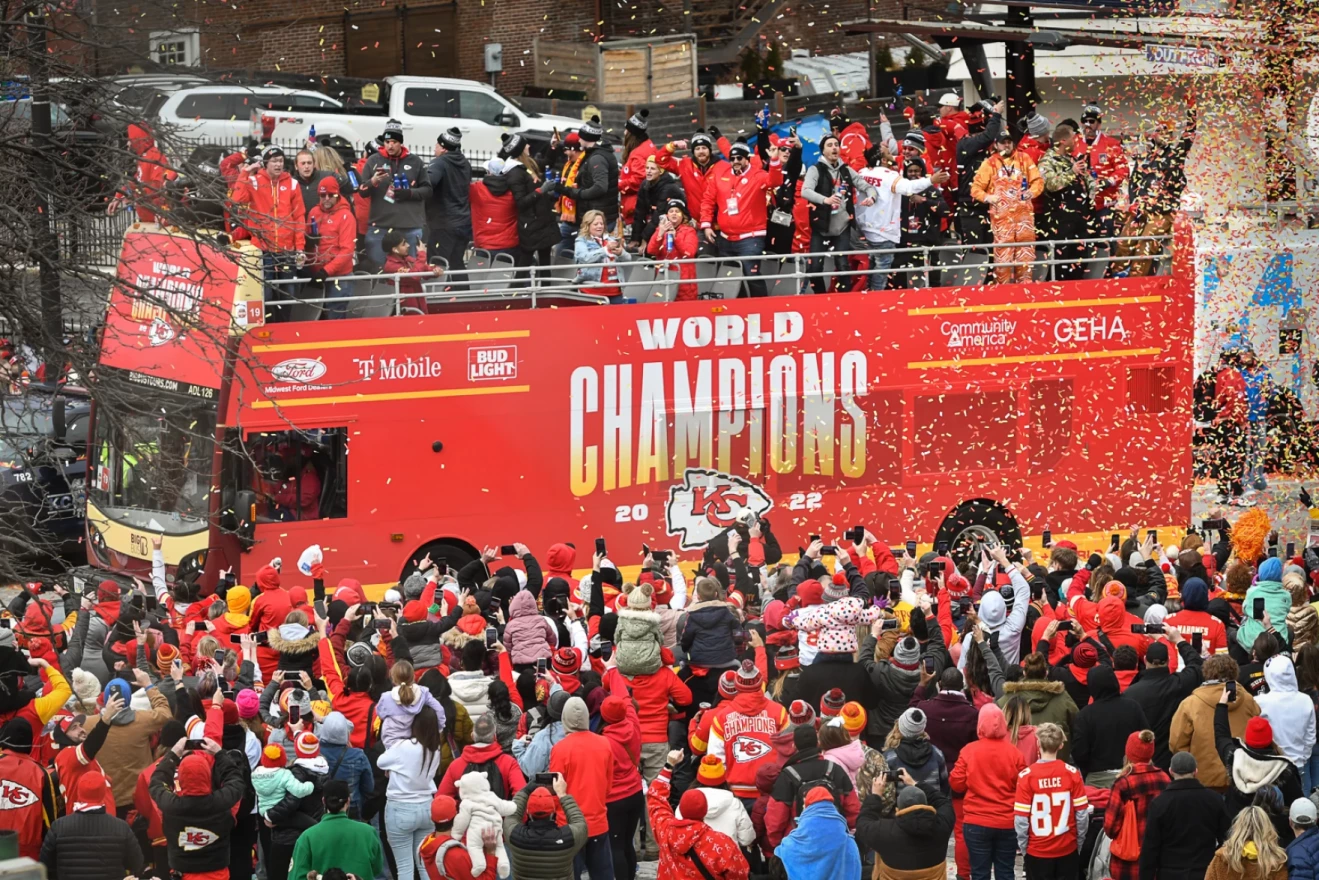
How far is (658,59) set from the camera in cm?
2947

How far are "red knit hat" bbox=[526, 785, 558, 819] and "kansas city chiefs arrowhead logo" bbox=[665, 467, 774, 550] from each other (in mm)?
8831

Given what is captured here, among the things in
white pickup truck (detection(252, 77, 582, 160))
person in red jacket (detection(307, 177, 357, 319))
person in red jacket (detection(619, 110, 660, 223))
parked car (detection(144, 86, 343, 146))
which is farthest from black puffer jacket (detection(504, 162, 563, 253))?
parked car (detection(144, 86, 343, 146))

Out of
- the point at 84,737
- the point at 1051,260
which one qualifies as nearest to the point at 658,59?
the point at 1051,260

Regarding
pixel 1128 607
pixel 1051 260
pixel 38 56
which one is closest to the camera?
pixel 38 56

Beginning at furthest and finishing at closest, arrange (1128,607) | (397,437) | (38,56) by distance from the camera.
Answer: (397,437) < (1128,607) < (38,56)

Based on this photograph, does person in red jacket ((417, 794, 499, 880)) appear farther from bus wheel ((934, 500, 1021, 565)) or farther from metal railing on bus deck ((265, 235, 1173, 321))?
bus wheel ((934, 500, 1021, 565))

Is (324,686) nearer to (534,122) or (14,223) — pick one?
(14,223)

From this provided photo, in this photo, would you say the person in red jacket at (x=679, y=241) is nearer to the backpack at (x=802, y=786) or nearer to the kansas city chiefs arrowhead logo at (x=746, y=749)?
the kansas city chiefs arrowhead logo at (x=746, y=749)

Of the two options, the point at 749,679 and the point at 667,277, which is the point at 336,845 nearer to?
the point at 749,679

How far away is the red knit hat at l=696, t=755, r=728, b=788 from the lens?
10.4 m

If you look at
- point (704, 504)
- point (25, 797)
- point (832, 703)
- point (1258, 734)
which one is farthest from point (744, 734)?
point (704, 504)

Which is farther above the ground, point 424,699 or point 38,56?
point 38,56

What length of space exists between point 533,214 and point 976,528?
5.47 m

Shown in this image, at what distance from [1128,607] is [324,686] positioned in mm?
5867
